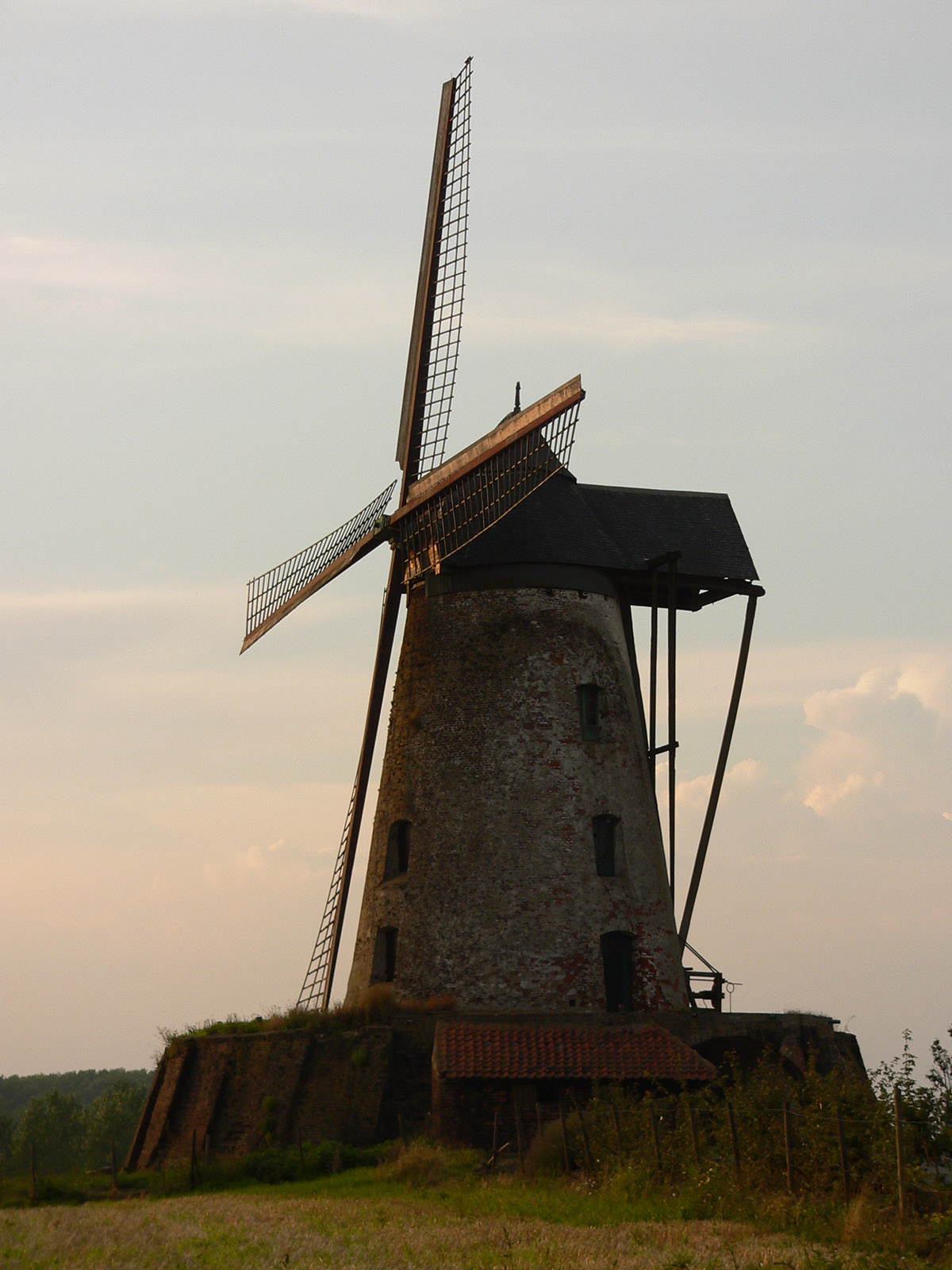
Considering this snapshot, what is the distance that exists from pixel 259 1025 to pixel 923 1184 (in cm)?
1219

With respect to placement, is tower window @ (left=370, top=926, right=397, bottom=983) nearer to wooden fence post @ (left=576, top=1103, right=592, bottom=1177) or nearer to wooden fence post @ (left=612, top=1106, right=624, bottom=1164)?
wooden fence post @ (left=576, top=1103, right=592, bottom=1177)

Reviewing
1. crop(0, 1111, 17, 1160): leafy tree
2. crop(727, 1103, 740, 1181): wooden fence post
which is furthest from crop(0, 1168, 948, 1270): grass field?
crop(0, 1111, 17, 1160): leafy tree

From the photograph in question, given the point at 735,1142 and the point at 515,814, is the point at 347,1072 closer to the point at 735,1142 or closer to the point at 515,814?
the point at 515,814

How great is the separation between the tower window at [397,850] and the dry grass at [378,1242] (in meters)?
7.23

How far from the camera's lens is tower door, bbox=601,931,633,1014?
2217 centimetres

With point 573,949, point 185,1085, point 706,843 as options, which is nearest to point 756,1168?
point 573,949

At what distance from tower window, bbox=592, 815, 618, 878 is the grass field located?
6005mm

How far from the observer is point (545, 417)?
71.4ft

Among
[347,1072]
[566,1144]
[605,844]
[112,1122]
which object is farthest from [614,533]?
[112,1122]

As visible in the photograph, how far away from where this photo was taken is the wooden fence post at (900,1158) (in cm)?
1252

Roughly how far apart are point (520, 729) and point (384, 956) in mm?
3988

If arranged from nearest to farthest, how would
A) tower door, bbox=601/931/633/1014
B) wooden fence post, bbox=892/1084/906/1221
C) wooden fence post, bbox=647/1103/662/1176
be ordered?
wooden fence post, bbox=892/1084/906/1221
wooden fence post, bbox=647/1103/662/1176
tower door, bbox=601/931/633/1014

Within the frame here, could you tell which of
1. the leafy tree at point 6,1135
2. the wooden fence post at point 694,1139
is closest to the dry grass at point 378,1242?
the wooden fence post at point 694,1139

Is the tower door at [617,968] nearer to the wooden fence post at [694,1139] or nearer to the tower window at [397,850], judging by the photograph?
the tower window at [397,850]
